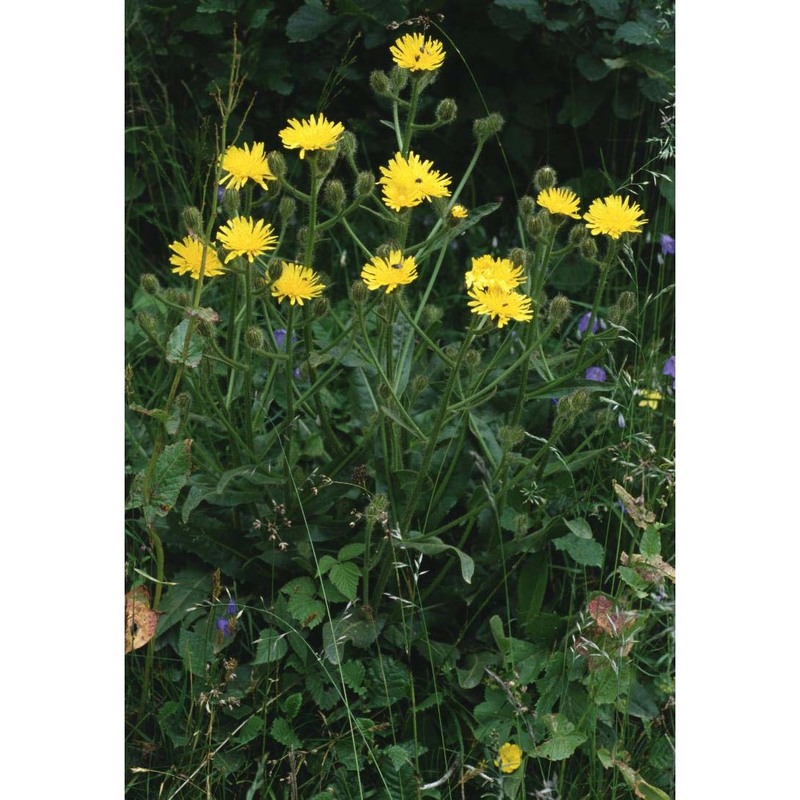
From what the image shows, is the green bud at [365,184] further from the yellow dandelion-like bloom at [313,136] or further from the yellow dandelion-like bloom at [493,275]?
the yellow dandelion-like bloom at [493,275]

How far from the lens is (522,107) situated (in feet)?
7.95

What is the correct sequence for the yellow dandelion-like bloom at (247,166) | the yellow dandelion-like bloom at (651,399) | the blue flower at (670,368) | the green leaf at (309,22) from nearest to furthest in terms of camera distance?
the yellow dandelion-like bloom at (247,166), the yellow dandelion-like bloom at (651,399), the blue flower at (670,368), the green leaf at (309,22)

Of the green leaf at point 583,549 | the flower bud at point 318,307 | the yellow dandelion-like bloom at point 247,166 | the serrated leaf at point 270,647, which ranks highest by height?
the yellow dandelion-like bloom at point 247,166

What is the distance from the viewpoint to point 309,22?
2.21m

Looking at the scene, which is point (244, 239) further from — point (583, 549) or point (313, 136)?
point (583, 549)

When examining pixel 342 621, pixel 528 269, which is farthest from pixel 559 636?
pixel 528 269

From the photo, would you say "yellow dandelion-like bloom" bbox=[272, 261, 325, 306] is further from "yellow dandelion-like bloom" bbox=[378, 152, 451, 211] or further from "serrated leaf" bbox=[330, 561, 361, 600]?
"serrated leaf" bbox=[330, 561, 361, 600]

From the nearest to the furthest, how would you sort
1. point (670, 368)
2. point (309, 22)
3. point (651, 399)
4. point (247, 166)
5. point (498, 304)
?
point (498, 304) → point (247, 166) → point (651, 399) → point (670, 368) → point (309, 22)

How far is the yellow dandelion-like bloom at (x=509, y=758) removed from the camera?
1434 millimetres

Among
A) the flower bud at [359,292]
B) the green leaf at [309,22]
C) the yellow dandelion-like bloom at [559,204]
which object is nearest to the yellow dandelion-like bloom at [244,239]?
the flower bud at [359,292]

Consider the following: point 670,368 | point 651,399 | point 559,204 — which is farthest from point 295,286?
point 670,368

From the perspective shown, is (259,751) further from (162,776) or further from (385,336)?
(385,336)

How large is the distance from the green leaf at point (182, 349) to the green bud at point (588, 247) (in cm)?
56

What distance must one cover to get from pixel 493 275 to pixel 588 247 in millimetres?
192
